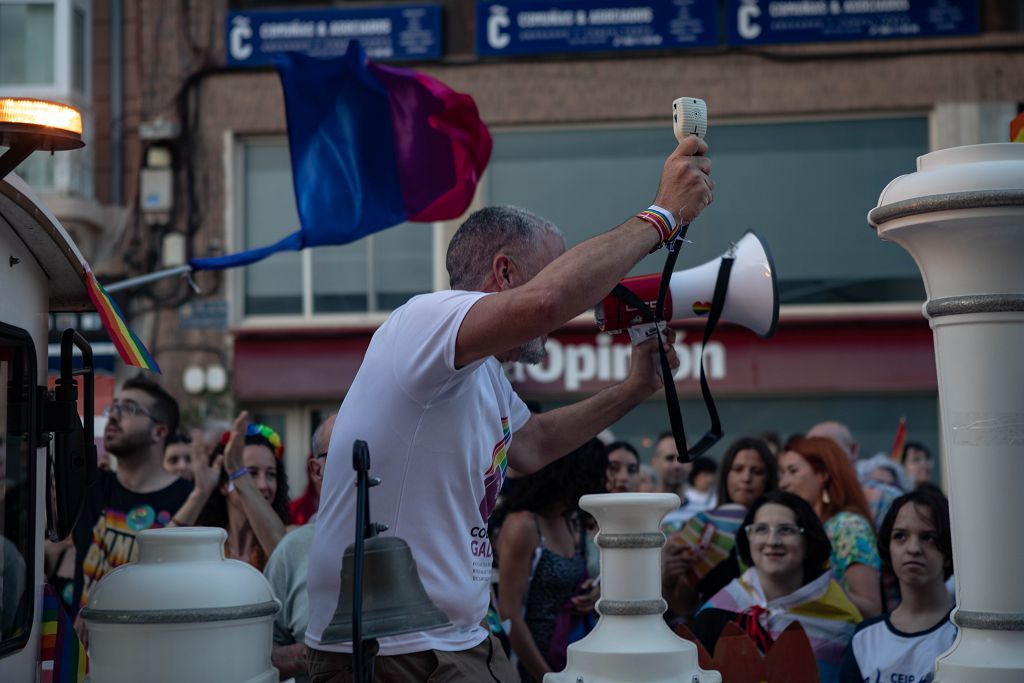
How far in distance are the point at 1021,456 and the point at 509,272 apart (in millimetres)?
1124

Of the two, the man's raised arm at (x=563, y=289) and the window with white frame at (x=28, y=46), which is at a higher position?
the window with white frame at (x=28, y=46)

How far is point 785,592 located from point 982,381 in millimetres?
2753

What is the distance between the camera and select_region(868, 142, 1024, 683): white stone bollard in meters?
2.31

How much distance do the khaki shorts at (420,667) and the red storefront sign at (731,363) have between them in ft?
38.1

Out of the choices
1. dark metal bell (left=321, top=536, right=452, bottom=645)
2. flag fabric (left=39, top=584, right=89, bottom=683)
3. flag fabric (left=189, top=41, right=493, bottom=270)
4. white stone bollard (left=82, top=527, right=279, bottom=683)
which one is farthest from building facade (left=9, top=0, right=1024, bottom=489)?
dark metal bell (left=321, top=536, right=452, bottom=645)

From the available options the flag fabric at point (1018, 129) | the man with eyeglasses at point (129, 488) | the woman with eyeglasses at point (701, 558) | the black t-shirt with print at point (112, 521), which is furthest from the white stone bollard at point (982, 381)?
the man with eyeglasses at point (129, 488)

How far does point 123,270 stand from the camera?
49.8 feet

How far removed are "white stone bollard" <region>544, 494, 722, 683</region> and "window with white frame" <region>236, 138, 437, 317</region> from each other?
1256cm

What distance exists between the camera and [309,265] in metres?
15.2

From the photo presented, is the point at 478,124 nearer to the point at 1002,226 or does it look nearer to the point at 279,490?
the point at 279,490

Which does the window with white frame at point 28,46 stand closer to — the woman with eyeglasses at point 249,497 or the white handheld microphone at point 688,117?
the woman with eyeglasses at point 249,497

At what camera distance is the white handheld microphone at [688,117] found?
2.66 meters

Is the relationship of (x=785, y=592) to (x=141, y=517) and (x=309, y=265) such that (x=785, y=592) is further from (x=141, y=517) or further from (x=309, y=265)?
(x=309, y=265)

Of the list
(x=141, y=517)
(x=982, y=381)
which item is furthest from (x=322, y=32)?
(x=982, y=381)
